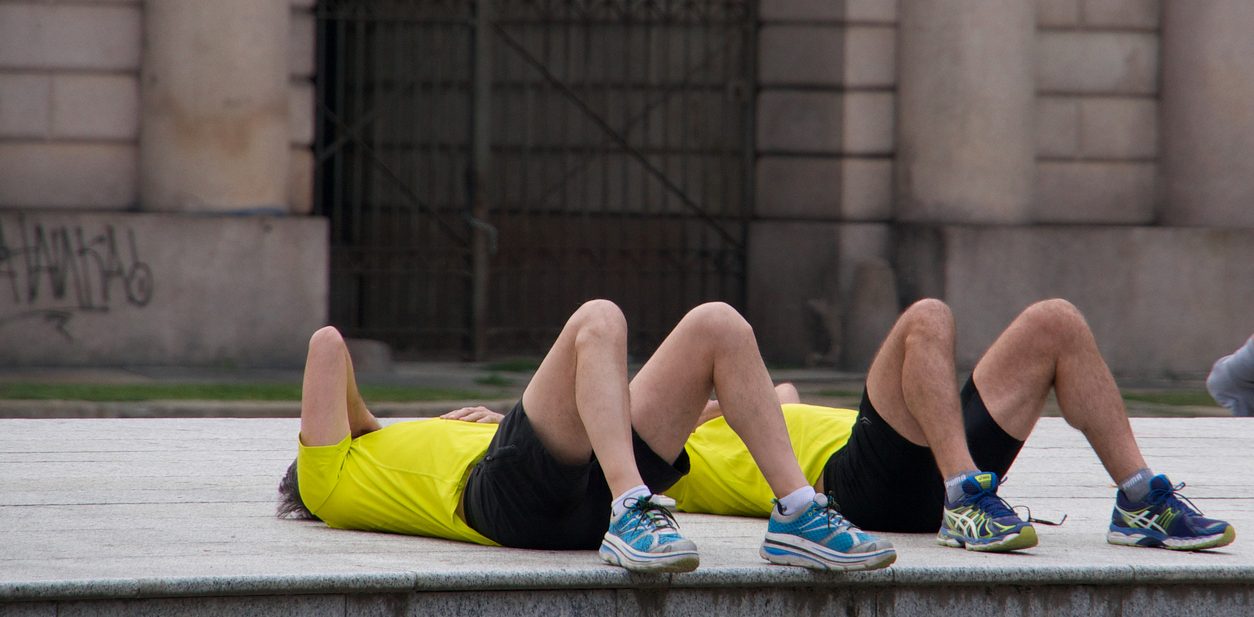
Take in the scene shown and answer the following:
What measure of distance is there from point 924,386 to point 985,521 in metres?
0.39

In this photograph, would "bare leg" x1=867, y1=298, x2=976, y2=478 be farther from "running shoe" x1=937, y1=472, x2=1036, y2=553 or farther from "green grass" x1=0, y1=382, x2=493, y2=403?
"green grass" x1=0, y1=382, x2=493, y2=403

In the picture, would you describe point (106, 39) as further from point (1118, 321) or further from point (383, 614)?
point (383, 614)

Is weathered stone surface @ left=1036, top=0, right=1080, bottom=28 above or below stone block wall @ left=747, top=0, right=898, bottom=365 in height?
above

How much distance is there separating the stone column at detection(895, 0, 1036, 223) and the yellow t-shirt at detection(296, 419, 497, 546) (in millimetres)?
8873

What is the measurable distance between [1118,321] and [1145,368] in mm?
447

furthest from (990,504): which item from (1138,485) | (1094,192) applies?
(1094,192)

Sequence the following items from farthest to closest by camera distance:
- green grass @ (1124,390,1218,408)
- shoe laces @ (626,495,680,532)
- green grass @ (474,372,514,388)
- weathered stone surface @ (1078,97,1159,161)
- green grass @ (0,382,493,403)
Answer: weathered stone surface @ (1078,97,1159,161), green grass @ (474,372,514,388), green grass @ (1124,390,1218,408), green grass @ (0,382,493,403), shoe laces @ (626,495,680,532)

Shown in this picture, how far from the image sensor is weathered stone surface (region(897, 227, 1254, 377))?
13.1m

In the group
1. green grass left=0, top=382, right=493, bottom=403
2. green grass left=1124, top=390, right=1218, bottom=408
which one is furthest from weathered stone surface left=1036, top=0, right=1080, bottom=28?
green grass left=0, top=382, right=493, bottom=403

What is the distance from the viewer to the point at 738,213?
14484mm

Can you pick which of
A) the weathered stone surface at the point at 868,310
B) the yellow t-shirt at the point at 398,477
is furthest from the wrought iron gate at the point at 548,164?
the yellow t-shirt at the point at 398,477

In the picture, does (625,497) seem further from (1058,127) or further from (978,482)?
(1058,127)

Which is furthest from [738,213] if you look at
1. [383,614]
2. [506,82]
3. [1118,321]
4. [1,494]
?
[383,614]

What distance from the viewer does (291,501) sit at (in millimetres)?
5016
